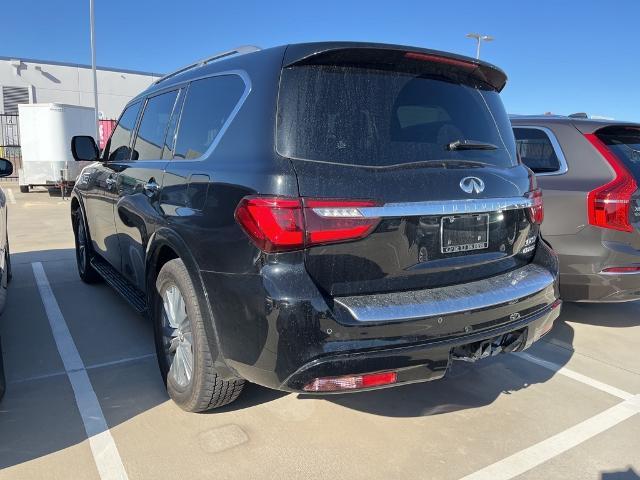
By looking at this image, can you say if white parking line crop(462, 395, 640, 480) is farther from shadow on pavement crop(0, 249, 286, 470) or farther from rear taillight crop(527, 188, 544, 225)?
shadow on pavement crop(0, 249, 286, 470)

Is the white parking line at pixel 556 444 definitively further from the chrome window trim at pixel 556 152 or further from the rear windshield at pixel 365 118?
the chrome window trim at pixel 556 152

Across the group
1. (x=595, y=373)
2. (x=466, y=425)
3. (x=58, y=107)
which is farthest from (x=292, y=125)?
(x=58, y=107)

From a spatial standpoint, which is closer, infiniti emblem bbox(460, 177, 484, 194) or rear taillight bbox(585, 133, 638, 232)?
infiniti emblem bbox(460, 177, 484, 194)

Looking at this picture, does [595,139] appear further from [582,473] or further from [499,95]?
[582,473]

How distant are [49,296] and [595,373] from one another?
4.92 m

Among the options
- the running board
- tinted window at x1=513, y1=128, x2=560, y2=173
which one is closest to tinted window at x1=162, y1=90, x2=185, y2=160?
the running board

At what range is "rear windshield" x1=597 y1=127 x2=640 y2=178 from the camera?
4246 mm

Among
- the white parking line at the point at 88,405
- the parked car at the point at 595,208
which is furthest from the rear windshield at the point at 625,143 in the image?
the white parking line at the point at 88,405

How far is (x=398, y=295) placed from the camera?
2287 mm

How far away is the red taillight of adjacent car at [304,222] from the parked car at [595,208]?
2717 mm

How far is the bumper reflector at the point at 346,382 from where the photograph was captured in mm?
2146

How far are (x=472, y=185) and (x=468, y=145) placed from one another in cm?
28

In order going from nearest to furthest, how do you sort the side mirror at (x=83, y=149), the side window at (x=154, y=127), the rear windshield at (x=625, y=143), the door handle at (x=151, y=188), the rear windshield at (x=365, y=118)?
the rear windshield at (x=365, y=118) → the door handle at (x=151, y=188) → the side window at (x=154, y=127) → the rear windshield at (x=625, y=143) → the side mirror at (x=83, y=149)

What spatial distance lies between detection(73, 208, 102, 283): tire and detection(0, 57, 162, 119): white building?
2682 cm
